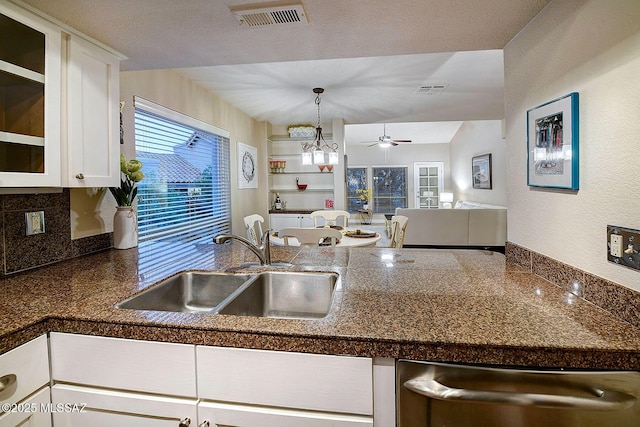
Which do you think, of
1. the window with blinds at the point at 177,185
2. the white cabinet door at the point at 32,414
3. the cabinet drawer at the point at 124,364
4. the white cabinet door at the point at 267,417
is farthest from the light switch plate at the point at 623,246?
the window with blinds at the point at 177,185

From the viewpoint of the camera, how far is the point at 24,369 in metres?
0.94

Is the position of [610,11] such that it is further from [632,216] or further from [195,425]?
[195,425]

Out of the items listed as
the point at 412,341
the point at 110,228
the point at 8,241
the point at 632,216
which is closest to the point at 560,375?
the point at 412,341

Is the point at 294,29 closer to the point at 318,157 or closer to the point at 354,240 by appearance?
the point at 354,240

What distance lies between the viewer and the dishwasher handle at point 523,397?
786 millimetres

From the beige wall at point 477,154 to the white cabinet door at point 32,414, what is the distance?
5.92 meters

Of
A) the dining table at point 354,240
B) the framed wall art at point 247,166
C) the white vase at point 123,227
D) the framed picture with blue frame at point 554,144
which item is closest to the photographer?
the framed picture with blue frame at point 554,144

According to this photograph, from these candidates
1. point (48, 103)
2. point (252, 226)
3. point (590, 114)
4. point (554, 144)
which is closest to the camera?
point (590, 114)

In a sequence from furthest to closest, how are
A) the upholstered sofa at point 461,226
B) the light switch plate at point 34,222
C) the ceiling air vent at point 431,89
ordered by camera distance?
the upholstered sofa at point 461,226, the ceiling air vent at point 431,89, the light switch plate at point 34,222

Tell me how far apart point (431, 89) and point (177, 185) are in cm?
297

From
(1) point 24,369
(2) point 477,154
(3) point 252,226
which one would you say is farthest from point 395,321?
(2) point 477,154

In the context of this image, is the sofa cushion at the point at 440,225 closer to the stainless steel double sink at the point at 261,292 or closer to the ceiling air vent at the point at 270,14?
the stainless steel double sink at the point at 261,292

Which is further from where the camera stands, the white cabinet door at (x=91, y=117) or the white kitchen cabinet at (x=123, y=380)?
the white cabinet door at (x=91, y=117)

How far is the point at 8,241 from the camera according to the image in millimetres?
1468
